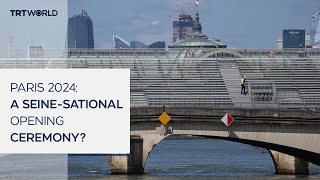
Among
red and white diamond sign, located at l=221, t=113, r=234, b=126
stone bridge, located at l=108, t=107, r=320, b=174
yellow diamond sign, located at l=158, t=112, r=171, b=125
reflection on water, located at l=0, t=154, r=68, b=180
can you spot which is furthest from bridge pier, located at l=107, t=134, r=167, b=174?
red and white diamond sign, located at l=221, t=113, r=234, b=126

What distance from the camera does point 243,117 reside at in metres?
56.8

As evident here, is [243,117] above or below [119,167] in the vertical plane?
above

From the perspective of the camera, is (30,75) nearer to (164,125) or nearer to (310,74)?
(164,125)

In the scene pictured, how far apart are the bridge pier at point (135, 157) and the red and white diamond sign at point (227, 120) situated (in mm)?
10698

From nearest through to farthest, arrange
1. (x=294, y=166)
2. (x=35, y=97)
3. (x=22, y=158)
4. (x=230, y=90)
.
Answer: (x=35, y=97) < (x=294, y=166) < (x=230, y=90) < (x=22, y=158)

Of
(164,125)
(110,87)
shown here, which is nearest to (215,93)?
(164,125)

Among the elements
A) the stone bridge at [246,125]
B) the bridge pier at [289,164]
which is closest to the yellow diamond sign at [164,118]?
the stone bridge at [246,125]

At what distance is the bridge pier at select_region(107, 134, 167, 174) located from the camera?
67125mm

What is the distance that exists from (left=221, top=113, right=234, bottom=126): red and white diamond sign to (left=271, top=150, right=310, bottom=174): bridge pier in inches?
757

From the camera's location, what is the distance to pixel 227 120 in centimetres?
5662

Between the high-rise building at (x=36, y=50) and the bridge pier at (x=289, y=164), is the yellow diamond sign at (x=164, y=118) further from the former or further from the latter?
the bridge pier at (x=289, y=164)

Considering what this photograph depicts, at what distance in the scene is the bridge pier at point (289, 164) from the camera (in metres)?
74.4

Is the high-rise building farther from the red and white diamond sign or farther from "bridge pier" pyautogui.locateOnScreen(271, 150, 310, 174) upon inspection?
"bridge pier" pyautogui.locateOnScreen(271, 150, 310, 174)

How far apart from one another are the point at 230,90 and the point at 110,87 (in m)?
69.9
